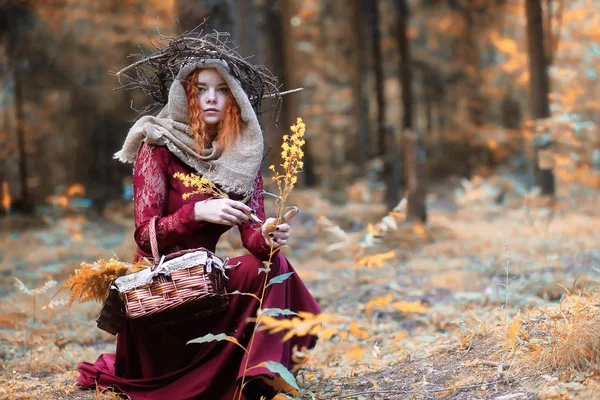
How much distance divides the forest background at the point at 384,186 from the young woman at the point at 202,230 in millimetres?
288

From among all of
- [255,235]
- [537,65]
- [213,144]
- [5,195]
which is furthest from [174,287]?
[5,195]

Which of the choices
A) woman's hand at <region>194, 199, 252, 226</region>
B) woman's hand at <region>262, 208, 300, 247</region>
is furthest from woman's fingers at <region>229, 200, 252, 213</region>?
woman's hand at <region>262, 208, 300, 247</region>

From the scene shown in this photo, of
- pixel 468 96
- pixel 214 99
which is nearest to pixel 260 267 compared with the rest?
pixel 214 99

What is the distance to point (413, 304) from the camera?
2662 mm

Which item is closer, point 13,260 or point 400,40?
point 13,260

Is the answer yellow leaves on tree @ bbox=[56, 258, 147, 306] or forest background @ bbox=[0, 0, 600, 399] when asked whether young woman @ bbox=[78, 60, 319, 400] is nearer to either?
yellow leaves on tree @ bbox=[56, 258, 147, 306]

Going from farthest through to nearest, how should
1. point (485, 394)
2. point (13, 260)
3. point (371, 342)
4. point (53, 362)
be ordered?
point (13, 260) → point (371, 342) → point (53, 362) → point (485, 394)

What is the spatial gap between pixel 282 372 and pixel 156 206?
43.2 inches

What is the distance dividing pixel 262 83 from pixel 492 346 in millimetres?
1916

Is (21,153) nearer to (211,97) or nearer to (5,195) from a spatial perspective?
(5,195)

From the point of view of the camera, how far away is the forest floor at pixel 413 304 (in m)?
2.99

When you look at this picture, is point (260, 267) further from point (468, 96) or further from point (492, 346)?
point (468, 96)

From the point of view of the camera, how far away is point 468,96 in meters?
19.7

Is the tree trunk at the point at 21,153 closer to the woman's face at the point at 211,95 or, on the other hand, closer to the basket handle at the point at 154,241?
the woman's face at the point at 211,95
